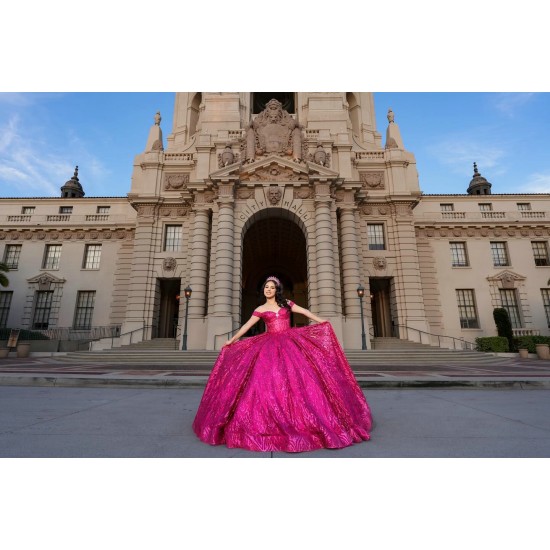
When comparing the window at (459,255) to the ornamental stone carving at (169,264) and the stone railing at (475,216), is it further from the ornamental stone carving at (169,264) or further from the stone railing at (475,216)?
the ornamental stone carving at (169,264)

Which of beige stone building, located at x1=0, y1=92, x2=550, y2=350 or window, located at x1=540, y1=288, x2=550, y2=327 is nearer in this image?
beige stone building, located at x1=0, y1=92, x2=550, y2=350

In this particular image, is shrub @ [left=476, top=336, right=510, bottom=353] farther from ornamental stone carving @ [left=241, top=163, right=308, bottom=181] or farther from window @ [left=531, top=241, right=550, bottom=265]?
ornamental stone carving @ [left=241, top=163, right=308, bottom=181]

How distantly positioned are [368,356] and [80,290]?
21.1m

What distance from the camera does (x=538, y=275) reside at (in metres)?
23.0

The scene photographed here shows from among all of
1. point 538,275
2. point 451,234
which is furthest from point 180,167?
point 538,275

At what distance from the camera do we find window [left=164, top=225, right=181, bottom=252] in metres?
21.4

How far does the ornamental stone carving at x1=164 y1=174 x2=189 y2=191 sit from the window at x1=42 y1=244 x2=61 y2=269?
1054 cm

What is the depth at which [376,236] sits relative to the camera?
21656mm

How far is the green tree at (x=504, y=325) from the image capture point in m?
19.8

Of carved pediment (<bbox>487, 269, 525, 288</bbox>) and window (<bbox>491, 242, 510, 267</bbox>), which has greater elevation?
window (<bbox>491, 242, 510, 267</bbox>)

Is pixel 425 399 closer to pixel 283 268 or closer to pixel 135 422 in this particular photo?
pixel 135 422

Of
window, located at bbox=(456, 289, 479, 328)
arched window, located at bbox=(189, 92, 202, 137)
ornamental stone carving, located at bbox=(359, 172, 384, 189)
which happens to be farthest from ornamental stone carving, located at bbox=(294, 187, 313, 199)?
arched window, located at bbox=(189, 92, 202, 137)

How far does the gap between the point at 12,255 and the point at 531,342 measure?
124 ft

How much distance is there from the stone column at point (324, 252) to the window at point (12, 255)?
77.2 ft
